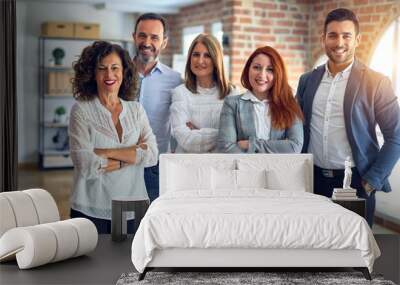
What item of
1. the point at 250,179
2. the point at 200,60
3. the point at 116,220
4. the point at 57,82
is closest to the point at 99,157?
the point at 116,220

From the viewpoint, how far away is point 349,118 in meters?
6.97

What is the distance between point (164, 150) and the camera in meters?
7.26

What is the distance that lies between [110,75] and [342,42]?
88.0 inches

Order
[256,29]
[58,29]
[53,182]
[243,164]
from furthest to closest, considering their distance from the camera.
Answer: [58,29] < [53,182] < [256,29] < [243,164]

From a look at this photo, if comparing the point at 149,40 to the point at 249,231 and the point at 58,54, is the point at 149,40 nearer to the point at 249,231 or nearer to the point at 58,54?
the point at 249,231

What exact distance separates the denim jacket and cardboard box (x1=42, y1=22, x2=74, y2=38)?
364 cm

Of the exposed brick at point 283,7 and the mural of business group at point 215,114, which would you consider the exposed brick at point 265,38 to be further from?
the mural of business group at point 215,114

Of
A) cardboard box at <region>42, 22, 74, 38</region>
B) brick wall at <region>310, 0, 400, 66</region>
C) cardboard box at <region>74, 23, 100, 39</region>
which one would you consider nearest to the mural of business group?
brick wall at <region>310, 0, 400, 66</region>

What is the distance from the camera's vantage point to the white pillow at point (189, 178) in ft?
21.3

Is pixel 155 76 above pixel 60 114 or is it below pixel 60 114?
above

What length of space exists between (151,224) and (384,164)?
112 inches

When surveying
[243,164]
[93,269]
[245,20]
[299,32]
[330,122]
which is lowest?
[93,269]

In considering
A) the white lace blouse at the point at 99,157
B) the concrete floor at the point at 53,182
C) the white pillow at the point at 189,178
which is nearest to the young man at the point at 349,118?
the white pillow at the point at 189,178

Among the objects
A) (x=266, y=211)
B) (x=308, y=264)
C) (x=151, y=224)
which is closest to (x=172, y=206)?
(x=151, y=224)
